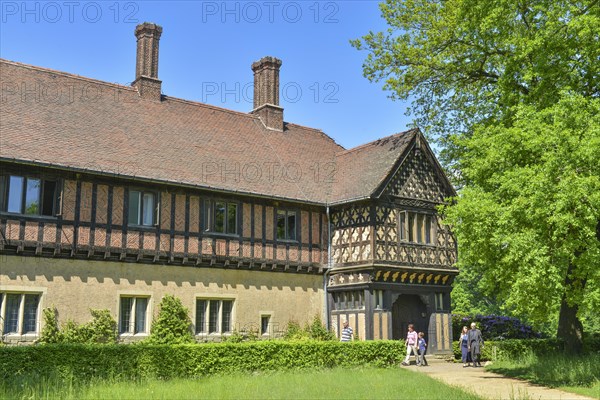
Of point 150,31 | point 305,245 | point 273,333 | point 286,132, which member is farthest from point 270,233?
point 150,31

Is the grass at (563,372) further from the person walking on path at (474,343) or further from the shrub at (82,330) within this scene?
the shrub at (82,330)

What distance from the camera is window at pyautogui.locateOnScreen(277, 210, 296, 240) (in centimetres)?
2562

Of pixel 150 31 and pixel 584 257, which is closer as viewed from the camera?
pixel 584 257

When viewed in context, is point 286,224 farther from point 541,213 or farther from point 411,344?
point 541,213

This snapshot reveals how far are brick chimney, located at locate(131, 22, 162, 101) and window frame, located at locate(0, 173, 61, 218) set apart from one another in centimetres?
790

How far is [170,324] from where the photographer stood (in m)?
22.2

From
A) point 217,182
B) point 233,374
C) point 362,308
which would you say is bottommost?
point 233,374

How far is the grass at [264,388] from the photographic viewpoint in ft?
44.5

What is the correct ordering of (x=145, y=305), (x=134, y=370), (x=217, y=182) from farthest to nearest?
(x=217, y=182)
(x=145, y=305)
(x=134, y=370)

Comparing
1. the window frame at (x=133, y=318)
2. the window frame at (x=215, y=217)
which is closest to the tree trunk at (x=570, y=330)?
the window frame at (x=215, y=217)

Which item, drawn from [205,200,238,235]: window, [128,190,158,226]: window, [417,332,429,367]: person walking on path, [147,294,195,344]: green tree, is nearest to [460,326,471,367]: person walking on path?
[417,332,429,367]: person walking on path

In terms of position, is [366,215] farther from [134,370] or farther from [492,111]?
[134,370]

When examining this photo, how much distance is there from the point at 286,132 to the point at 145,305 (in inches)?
475

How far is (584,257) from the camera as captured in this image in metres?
18.4
